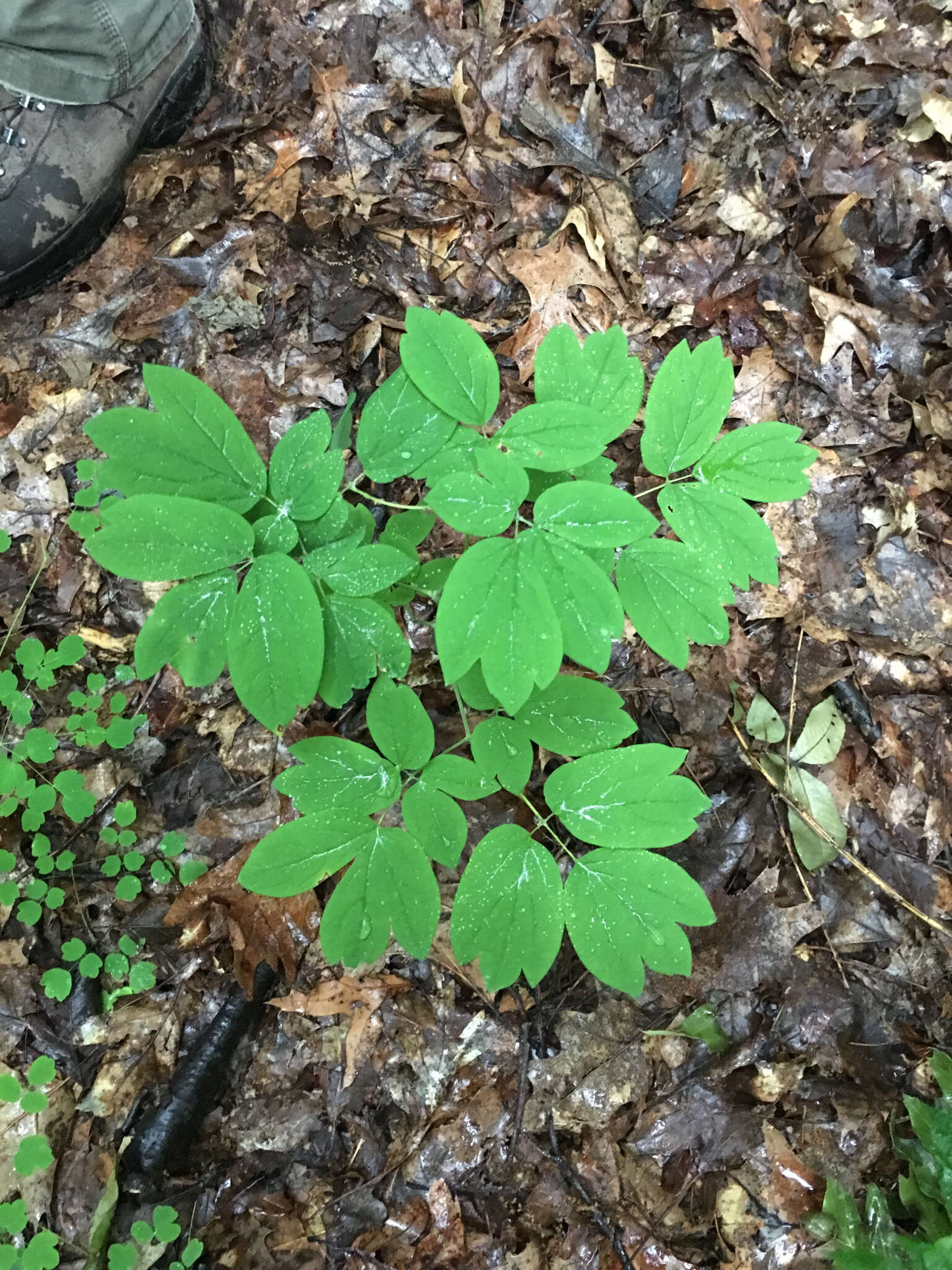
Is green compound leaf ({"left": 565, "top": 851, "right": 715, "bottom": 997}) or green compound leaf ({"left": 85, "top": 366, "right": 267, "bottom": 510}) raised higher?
green compound leaf ({"left": 85, "top": 366, "right": 267, "bottom": 510})

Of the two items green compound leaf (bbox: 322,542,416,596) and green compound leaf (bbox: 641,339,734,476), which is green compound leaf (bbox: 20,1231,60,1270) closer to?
green compound leaf (bbox: 322,542,416,596)

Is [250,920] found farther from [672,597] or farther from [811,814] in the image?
[811,814]

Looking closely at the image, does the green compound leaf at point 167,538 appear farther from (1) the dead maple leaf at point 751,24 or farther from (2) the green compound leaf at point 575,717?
(1) the dead maple leaf at point 751,24

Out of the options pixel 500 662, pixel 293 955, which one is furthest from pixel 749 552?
pixel 293 955

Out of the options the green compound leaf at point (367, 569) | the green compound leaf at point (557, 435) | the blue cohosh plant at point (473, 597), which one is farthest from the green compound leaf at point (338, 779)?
the green compound leaf at point (557, 435)

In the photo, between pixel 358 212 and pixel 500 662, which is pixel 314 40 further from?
pixel 500 662

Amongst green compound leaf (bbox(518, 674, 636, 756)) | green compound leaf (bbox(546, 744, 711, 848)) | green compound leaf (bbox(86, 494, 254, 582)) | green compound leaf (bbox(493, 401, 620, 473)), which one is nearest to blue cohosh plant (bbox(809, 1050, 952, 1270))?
green compound leaf (bbox(546, 744, 711, 848))
